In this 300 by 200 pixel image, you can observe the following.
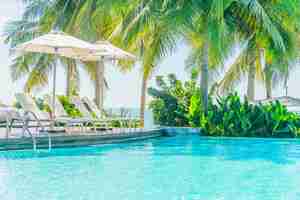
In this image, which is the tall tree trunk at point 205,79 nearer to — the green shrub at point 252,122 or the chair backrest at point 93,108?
the green shrub at point 252,122

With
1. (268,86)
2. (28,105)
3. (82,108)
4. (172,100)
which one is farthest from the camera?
(268,86)

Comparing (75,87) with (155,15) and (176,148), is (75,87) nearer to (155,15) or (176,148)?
(155,15)

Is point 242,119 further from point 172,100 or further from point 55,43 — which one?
point 55,43

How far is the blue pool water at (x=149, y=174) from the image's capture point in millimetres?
5270

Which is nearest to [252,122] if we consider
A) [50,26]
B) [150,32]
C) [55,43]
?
[150,32]

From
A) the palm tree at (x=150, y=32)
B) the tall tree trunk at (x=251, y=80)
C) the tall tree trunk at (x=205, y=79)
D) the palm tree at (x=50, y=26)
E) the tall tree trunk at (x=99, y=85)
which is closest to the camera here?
the palm tree at (x=150, y=32)

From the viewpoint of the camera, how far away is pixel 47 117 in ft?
37.1

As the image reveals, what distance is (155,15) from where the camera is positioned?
14.1 meters

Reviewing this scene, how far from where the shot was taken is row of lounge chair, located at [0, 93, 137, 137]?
9484 millimetres

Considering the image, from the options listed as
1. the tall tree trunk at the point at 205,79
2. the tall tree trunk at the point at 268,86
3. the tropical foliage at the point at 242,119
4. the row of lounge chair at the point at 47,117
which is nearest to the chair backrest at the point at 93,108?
the row of lounge chair at the point at 47,117

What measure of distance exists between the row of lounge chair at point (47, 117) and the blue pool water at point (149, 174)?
809 millimetres

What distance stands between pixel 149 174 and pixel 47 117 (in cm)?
532

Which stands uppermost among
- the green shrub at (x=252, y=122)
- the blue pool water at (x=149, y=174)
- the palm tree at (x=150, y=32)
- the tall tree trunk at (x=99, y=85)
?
the palm tree at (x=150, y=32)

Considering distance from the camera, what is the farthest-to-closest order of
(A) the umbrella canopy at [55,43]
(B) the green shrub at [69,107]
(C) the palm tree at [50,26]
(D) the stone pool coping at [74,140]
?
1. (B) the green shrub at [69,107]
2. (C) the palm tree at [50,26]
3. (A) the umbrella canopy at [55,43]
4. (D) the stone pool coping at [74,140]
